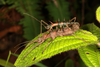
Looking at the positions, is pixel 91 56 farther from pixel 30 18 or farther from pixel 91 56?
pixel 30 18

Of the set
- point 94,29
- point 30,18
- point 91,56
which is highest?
point 30,18

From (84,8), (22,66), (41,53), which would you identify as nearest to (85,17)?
(84,8)

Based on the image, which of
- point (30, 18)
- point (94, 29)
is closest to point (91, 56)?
point (94, 29)

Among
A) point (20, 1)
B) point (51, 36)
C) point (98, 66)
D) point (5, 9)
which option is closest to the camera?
point (98, 66)

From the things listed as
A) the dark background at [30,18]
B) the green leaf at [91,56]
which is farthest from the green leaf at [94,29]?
the dark background at [30,18]

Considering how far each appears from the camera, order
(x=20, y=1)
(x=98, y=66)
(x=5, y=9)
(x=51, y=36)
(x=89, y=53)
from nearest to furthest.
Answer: (x=98, y=66) < (x=89, y=53) < (x=51, y=36) < (x=20, y=1) < (x=5, y=9)

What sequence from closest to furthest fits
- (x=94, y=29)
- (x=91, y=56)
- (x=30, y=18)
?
(x=91, y=56)
(x=94, y=29)
(x=30, y=18)

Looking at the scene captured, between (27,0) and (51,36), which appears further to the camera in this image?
(27,0)

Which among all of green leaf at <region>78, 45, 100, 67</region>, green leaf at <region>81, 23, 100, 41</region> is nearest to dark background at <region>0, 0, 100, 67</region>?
green leaf at <region>81, 23, 100, 41</region>

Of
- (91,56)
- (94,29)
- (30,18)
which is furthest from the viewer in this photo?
(30,18)

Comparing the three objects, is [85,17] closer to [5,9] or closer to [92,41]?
[92,41]

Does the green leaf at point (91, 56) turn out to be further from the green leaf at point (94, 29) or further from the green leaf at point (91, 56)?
the green leaf at point (94, 29)
